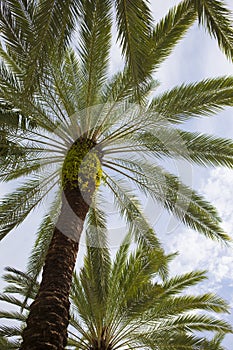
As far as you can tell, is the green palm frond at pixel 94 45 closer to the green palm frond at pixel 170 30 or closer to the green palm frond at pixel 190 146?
the green palm frond at pixel 170 30

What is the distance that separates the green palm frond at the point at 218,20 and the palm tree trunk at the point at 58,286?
3520mm

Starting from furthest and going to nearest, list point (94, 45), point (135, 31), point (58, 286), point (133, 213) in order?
point (133, 213) < point (94, 45) < point (135, 31) < point (58, 286)

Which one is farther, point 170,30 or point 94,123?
point 94,123

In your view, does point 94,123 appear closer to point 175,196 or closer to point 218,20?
point 175,196

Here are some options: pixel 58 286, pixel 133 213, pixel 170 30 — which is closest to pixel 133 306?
pixel 133 213

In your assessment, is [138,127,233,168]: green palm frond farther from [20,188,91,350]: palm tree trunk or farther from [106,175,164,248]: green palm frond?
[20,188,91,350]: palm tree trunk

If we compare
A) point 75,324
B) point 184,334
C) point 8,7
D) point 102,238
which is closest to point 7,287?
point 75,324

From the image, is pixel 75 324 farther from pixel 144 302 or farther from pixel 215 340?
pixel 215 340

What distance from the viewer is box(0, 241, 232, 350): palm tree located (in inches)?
380

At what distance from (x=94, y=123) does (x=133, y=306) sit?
430 centimetres

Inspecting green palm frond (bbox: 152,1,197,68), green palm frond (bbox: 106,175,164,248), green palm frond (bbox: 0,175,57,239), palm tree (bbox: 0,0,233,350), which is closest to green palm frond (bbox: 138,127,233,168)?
palm tree (bbox: 0,0,233,350)

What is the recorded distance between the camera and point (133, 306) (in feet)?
31.6

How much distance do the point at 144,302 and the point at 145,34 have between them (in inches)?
239

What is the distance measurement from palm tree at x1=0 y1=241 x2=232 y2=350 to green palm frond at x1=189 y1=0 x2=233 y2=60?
15.9 feet
